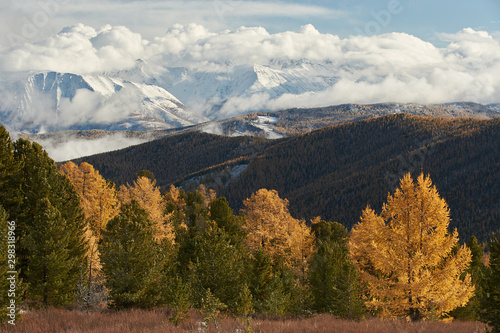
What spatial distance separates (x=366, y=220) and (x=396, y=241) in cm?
1088

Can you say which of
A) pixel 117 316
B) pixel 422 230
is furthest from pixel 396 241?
pixel 117 316

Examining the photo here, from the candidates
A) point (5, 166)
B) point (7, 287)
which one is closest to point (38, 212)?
point (5, 166)

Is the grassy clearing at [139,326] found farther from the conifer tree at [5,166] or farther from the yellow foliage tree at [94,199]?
the yellow foliage tree at [94,199]

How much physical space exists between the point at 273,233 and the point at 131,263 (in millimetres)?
20875

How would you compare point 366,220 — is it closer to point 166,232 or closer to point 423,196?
point 423,196

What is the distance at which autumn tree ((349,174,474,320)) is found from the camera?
22672 mm

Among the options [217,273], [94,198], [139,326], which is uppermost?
[94,198]

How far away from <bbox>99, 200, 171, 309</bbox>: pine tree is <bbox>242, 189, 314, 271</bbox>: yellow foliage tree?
17.9 meters

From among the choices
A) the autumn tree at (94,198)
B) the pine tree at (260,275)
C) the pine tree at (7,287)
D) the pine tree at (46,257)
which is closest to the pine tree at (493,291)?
the pine tree at (260,275)

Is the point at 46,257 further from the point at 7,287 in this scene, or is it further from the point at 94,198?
the point at 94,198

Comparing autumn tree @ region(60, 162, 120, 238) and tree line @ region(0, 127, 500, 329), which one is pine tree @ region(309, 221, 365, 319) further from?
autumn tree @ region(60, 162, 120, 238)

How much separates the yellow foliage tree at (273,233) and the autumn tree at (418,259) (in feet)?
58.1

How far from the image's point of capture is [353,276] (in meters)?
29.1

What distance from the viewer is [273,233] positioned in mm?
42344
